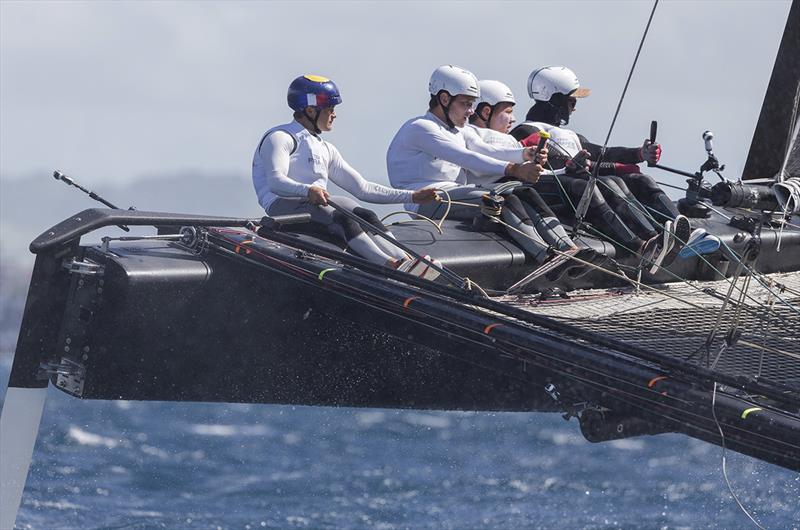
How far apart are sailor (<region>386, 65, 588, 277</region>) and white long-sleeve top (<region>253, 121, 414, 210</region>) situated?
42 cm

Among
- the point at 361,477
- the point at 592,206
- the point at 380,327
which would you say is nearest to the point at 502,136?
the point at 592,206

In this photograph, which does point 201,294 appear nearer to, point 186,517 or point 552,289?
point 552,289

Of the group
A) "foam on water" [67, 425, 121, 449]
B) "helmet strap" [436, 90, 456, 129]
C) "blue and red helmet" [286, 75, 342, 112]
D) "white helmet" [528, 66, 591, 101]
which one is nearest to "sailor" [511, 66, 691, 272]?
"white helmet" [528, 66, 591, 101]

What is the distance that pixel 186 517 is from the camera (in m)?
10.5

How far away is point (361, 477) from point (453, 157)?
806 centimetres

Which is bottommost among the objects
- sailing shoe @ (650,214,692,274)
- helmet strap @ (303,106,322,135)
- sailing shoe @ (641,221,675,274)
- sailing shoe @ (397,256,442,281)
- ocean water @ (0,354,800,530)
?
ocean water @ (0,354,800,530)

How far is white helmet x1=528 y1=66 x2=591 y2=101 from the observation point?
791 centimetres

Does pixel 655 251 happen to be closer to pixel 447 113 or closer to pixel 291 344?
pixel 447 113

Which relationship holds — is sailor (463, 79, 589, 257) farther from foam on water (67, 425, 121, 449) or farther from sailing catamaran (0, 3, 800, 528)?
foam on water (67, 425, 121, 449)

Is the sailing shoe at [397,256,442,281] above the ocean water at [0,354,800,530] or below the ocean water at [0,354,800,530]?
above

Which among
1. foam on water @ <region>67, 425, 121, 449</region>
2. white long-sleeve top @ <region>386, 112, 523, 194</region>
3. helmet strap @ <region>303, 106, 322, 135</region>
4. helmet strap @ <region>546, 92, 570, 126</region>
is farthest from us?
foam on water @ <region>67, 425, 121, 449</region>

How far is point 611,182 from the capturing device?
24.3 feet

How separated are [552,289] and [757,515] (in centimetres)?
616

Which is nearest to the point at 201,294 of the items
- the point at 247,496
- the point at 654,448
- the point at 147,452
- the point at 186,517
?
the point at 186,517
